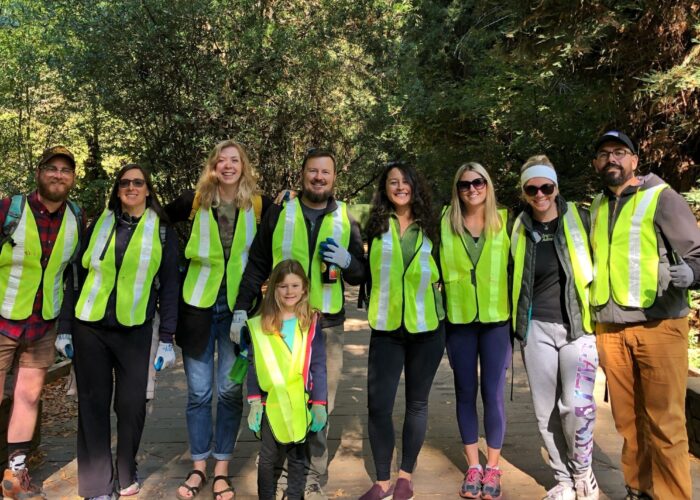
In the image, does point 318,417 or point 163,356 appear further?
point 163,356

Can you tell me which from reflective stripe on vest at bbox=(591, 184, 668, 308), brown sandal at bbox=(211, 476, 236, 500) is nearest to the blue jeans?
brown sandal at bbox=(211, 476, 236, 500)

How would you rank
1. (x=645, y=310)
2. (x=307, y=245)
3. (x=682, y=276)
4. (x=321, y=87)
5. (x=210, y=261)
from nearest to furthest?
1. (x=682, y=276)
2. (x=645, y=310)
3. (x=307, y=245)
4. (x=210, y=261)
5. (x=321, y=87)

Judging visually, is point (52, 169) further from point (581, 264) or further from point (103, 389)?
point (581, 264)

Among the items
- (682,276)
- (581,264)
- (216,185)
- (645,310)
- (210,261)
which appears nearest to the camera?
(682,276)

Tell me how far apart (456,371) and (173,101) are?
25.4 ft

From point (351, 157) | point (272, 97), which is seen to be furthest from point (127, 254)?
point (351, 157)

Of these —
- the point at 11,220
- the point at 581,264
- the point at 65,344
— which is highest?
the point at 11,220

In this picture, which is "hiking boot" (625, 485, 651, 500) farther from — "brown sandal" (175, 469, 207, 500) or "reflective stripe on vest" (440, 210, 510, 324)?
"brown sandal" (175, 469, 207, 500)

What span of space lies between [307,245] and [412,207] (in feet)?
2.43

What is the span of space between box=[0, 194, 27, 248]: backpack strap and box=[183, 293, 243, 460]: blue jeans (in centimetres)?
134

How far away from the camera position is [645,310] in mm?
3455

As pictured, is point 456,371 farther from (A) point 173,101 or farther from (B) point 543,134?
(B) point 543,134

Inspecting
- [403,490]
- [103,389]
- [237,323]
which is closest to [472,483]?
[403,490]

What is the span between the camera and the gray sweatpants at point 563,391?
354 cm
